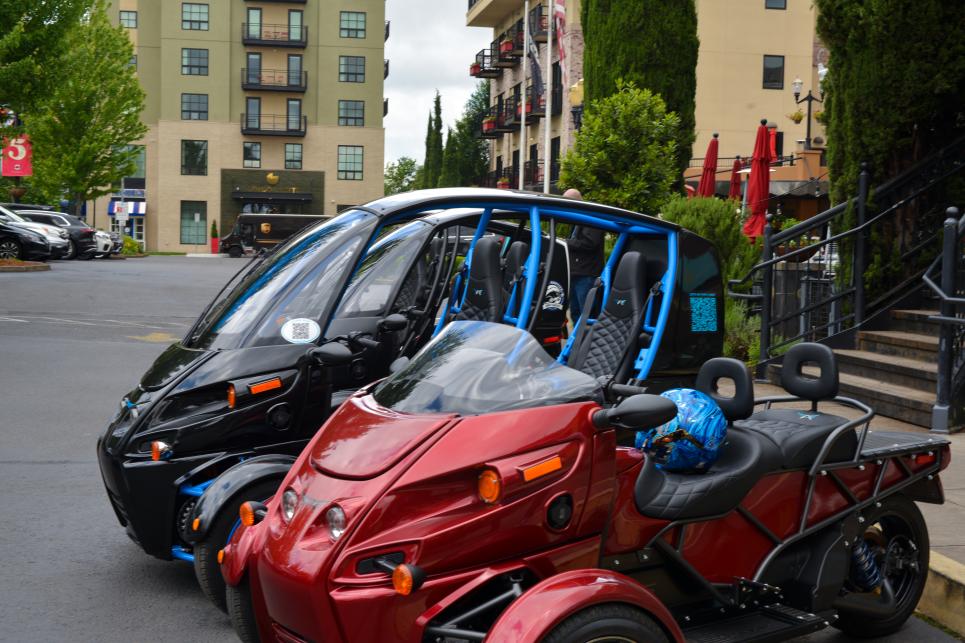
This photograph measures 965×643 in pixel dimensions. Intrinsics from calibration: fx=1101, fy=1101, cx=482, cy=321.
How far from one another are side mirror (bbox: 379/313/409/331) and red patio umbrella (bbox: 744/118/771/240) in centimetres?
1120

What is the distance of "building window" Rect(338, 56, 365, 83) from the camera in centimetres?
7069

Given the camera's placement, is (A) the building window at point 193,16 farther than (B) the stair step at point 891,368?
Yes

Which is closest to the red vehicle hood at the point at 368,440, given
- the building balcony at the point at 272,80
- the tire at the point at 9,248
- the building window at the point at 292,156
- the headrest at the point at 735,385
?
the headrest at the point at 735,385

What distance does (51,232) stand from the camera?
112 ft

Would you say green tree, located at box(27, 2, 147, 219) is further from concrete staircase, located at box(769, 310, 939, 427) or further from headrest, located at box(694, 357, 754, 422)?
headrest, located at box(694, 357, 754, 422)

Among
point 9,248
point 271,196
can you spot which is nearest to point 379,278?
point 9,248

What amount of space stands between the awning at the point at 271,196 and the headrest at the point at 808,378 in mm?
66879

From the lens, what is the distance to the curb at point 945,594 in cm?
504

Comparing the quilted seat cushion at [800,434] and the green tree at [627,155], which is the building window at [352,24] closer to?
the green tree at [627,155]

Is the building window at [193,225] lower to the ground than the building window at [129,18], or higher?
lower

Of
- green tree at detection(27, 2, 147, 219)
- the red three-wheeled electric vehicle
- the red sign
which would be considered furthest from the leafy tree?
the red three-wheeled electric vehicle

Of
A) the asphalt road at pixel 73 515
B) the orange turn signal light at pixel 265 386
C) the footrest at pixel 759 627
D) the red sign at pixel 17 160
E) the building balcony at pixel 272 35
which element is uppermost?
the building balcony at pixel 272 35

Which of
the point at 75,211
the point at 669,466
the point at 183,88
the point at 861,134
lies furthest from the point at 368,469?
the point at 183,88

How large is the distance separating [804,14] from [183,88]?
40268 millimetres
